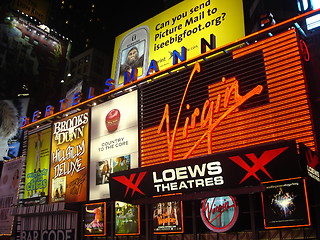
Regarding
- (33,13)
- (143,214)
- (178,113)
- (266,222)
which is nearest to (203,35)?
(178,113)

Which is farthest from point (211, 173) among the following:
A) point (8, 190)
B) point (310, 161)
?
point (8, 190)

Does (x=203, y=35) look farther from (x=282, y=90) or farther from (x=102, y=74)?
(x=102, y=74)

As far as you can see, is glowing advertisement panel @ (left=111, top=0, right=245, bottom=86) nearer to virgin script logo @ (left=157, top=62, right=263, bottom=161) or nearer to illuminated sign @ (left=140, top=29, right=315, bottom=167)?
illuminated sign @ (left=140, top=29, right=315, bottom=167)

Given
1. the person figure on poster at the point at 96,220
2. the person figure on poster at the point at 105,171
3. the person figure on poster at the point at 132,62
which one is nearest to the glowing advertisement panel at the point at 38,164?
the person figure on poster at the point at 96,220

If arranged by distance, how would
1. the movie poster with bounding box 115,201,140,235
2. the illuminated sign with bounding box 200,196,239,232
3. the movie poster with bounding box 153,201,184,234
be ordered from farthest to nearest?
the movie poster with bounding box 115,201,140,235 < the movie poster with bounding box 153,201,184,234 < the illuminated sign with bounding box 200,196,239,232

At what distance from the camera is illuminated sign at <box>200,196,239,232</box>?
12.3 meters

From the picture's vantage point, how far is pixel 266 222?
11359mm

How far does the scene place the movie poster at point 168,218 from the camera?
13.8 metres

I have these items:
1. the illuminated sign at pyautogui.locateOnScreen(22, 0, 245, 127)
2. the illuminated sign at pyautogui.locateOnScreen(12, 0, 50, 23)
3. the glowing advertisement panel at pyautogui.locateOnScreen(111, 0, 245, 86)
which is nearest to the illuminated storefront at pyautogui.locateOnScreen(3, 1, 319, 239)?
the illuminated sign at pyautogui.locateOnScreen(22, 0, 245, 127)

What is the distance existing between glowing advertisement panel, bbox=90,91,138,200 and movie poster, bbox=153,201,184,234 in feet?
7.82

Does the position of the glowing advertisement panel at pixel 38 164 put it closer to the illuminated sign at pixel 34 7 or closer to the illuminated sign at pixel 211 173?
the illuminated sign at pixel 211 173

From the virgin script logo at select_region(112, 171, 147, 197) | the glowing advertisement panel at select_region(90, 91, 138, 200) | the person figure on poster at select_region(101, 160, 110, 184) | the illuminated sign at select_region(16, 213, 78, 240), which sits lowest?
the illuminated sign at select_region(16, 213, 78, 240)

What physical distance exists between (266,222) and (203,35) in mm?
11092

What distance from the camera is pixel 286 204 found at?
438 inches
